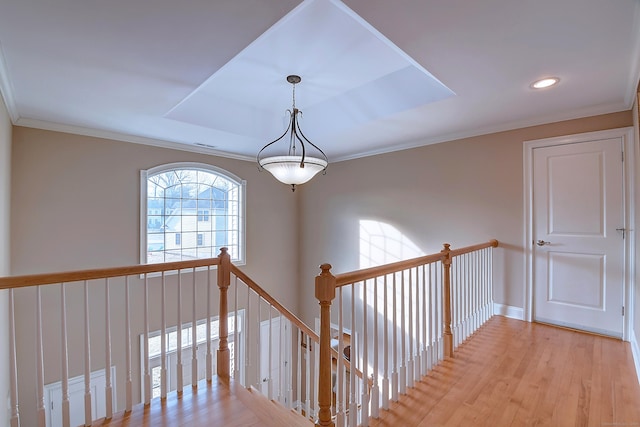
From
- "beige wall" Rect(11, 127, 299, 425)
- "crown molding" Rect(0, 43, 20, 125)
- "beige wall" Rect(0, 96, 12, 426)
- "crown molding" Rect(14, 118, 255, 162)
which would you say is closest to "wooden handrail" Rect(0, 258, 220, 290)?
"beige wall" Rect(0, 96, 12, 426)

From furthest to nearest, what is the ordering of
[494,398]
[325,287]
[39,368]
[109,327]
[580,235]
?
[580,235]
[109,327]
[494,398]
[39,368]
[325,287]

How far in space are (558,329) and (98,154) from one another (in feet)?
18.3

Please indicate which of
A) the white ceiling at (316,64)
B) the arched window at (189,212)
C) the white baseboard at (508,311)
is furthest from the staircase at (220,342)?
the white ceiling at (316,64)

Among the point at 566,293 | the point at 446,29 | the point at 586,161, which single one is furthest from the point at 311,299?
the point at 446,29

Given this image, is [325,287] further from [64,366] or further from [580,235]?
[580,235]

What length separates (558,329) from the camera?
3055 millimetres

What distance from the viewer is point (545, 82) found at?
2.35 meters

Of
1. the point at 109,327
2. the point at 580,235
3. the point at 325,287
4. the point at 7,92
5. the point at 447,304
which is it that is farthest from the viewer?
the point at 580,235

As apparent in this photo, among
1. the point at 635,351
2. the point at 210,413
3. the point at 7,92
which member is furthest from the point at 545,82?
the point at 7,92

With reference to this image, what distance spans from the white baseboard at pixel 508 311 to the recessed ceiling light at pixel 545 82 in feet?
7.71

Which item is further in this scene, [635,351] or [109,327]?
[635,351]

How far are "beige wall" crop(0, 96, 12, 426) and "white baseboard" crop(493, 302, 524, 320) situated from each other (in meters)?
4.64

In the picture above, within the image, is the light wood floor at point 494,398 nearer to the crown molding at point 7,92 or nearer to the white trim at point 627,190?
the white trim at point 627,190

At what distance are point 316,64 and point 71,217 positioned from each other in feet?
10.9
